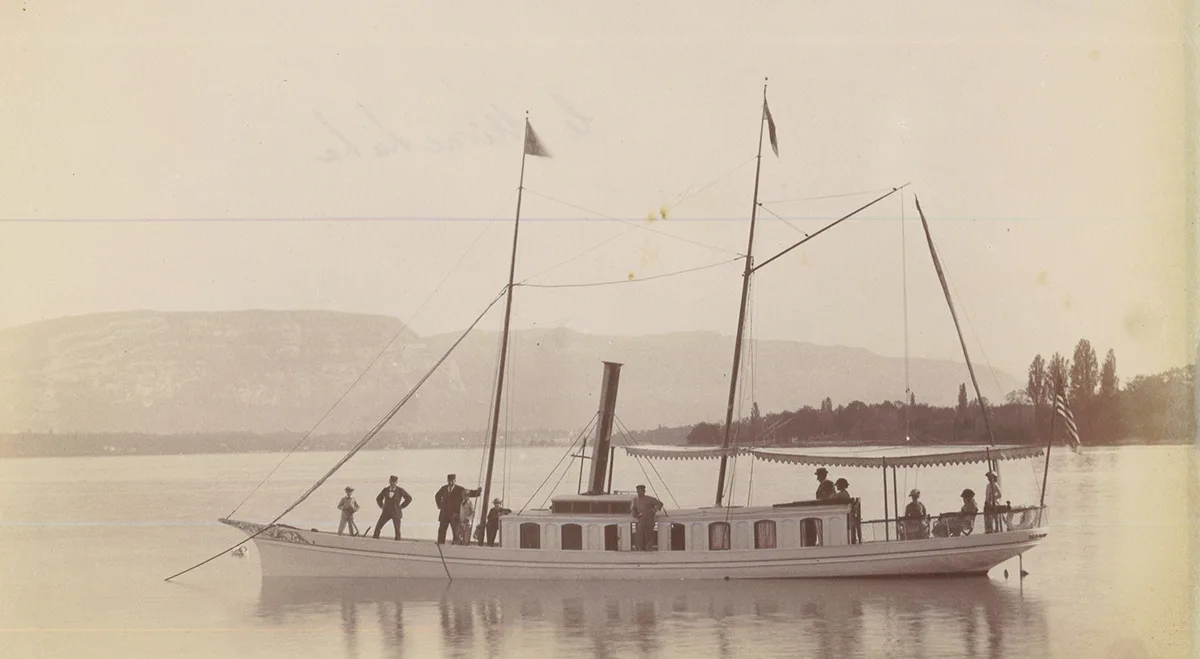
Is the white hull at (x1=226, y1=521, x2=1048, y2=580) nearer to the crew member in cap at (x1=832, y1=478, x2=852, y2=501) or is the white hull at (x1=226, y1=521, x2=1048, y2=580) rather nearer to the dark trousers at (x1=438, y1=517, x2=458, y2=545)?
the dark trousers at (x1=438, y1=517, x2=458, y2=545)

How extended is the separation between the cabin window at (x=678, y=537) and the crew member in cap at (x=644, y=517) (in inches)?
22.5

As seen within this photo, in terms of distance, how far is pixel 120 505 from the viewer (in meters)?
76.9

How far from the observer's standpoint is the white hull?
29.4 meters

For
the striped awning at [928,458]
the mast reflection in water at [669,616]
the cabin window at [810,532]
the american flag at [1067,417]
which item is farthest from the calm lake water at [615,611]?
the striped awning at [928,458]

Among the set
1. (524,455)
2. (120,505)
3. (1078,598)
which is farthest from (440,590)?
(524,455)

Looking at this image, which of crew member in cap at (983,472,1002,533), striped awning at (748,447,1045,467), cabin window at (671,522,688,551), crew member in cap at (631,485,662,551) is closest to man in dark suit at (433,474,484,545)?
crew member in cap at (631,485,662,551)

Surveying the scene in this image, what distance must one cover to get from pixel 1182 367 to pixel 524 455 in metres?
167

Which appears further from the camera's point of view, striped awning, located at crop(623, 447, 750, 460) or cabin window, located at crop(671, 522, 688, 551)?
striped awning, located at crop(623, 447, 750, 460)

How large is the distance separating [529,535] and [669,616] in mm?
6065

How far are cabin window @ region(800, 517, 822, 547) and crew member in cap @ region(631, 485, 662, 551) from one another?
3211 millimetres

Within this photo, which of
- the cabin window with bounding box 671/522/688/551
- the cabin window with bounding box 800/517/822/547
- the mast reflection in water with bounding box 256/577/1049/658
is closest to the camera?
the mast reflection in water with bounding box 256/577/1049/658

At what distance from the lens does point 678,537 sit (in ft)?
97.7

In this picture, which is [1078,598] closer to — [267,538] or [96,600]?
[267,538]

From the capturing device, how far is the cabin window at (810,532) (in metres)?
29.5
